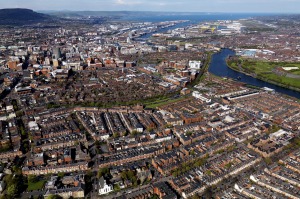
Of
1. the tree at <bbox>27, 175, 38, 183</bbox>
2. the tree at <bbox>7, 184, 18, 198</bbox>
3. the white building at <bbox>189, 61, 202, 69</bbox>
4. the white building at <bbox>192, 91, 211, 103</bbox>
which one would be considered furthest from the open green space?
the tree at <bbox>7, 184, 18, 198</bbox>

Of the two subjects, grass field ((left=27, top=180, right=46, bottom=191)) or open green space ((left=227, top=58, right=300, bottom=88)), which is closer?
grass field ((left=27, top=180, right=46, bottom=191))

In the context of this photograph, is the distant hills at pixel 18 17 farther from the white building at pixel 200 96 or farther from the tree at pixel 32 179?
the tree at pixel 32 179

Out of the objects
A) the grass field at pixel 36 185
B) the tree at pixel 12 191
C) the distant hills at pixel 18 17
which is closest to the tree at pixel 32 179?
the grass field at pixel 36 185

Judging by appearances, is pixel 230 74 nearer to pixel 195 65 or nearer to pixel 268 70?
pixel 195 65

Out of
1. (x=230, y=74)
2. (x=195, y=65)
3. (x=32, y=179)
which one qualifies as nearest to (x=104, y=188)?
(x=32, y=179)

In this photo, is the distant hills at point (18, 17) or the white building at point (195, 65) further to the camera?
the distant hills at point (18, 17)

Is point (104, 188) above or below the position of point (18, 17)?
below

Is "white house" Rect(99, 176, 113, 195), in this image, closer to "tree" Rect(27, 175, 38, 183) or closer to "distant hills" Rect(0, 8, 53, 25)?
"tree" Rect(27, 175, 38, 183)

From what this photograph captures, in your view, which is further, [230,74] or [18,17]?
[18,17]
